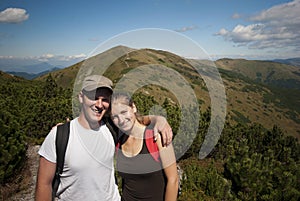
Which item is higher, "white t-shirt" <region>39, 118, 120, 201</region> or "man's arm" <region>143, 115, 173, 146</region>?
"man's arm" <region>143, 115, 173, 146</region>

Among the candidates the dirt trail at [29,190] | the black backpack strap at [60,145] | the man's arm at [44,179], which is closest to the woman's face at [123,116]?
the black backpack strap at [60,145]

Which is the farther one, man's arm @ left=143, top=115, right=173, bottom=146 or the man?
man's arm @ left=143, top=115, right=173, bottom=146

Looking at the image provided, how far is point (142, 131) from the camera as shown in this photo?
2.63 meters

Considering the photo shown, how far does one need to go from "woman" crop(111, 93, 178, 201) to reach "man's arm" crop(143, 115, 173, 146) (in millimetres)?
59

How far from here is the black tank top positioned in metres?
2.49

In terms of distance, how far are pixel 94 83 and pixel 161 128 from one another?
0.82 m

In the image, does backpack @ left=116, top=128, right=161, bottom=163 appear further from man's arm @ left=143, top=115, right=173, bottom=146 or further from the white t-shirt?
the white t-shirt

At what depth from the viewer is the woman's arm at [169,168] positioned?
239 centimetres

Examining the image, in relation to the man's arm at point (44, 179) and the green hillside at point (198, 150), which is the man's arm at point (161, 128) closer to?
the green hillside at point (198, 150)

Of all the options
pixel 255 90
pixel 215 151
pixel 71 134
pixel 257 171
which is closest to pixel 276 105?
pixel 255 90

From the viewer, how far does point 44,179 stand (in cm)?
223

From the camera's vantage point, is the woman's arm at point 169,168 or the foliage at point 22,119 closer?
the woman's arm at point 169,168

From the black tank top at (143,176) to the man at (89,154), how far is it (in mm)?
163

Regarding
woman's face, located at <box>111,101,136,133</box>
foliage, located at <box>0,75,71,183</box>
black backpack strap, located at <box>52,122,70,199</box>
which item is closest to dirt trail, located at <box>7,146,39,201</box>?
foliage, located at <box>0,75,71,183</box>
